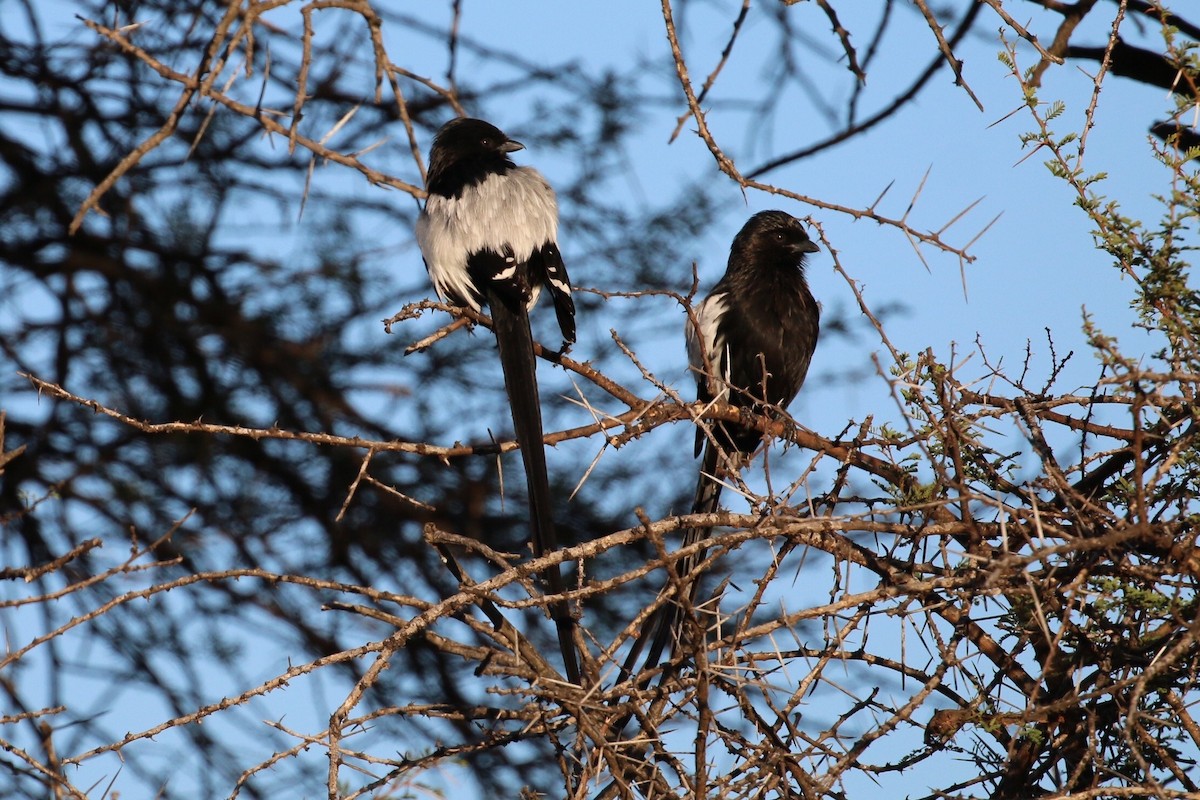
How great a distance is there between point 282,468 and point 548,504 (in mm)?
2520

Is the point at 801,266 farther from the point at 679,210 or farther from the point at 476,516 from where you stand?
the point at 476,516


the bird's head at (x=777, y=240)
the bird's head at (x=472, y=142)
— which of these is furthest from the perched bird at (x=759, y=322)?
the bird's head at (x=472, y=142)

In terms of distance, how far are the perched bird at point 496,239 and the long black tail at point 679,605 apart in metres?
0.58

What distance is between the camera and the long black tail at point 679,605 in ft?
8.53

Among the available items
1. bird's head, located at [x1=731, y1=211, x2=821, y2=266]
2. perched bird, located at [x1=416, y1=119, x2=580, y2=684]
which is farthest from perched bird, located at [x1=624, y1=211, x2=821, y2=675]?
perched bird, located at [x1=416, y1=119, x2=580, y2=684]

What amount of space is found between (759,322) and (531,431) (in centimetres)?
112

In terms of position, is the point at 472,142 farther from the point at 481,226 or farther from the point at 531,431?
the point at 531,431

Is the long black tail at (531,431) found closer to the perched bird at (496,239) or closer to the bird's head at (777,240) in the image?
the perched bird at (496,239)

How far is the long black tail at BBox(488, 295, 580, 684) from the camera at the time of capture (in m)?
2.60

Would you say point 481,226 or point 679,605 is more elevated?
point 481,226

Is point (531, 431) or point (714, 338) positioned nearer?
point (531, 431)

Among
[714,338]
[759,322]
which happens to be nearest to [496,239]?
[714,338]

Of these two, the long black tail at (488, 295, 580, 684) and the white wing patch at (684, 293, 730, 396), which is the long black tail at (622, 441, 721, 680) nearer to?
the long black tail at (488, 295, 580, 684)

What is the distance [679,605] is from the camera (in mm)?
1975
